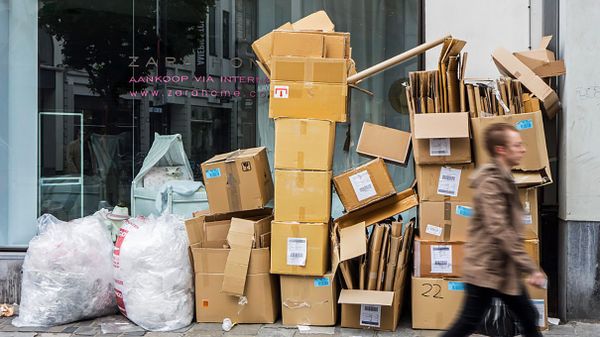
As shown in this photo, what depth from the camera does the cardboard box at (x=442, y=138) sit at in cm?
A: 473

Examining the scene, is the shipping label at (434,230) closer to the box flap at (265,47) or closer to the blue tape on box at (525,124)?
the blue tape on box at (525,124)

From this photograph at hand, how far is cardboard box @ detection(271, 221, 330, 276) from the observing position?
498 centimetres

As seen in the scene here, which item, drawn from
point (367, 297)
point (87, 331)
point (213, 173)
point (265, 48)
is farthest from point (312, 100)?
point (87, 331)

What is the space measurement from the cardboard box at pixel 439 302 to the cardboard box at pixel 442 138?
37.7 inches

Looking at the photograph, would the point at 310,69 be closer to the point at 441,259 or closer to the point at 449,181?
the point at 449,181

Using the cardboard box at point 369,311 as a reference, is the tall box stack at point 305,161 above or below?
above

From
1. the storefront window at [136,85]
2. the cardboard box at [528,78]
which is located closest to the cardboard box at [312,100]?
the cardboard box at [528,78]

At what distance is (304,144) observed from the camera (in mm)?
4992

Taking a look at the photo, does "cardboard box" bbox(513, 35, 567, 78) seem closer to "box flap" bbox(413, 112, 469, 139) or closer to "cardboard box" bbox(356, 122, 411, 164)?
"box flap" bbox(413, 112, 469, 139)

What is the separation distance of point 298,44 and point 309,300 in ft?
6.76

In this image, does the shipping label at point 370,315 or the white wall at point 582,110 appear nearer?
the shipping label at point 370,315

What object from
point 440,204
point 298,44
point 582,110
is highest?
point 298,44

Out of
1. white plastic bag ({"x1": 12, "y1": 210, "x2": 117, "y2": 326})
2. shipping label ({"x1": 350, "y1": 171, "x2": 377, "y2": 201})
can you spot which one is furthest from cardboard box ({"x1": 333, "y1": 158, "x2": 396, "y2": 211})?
white plastic bag ({"x1": 12, "y1": 210, "x2": 117, "y2": 326})

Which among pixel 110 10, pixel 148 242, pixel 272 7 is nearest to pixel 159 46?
pixel 110 10
